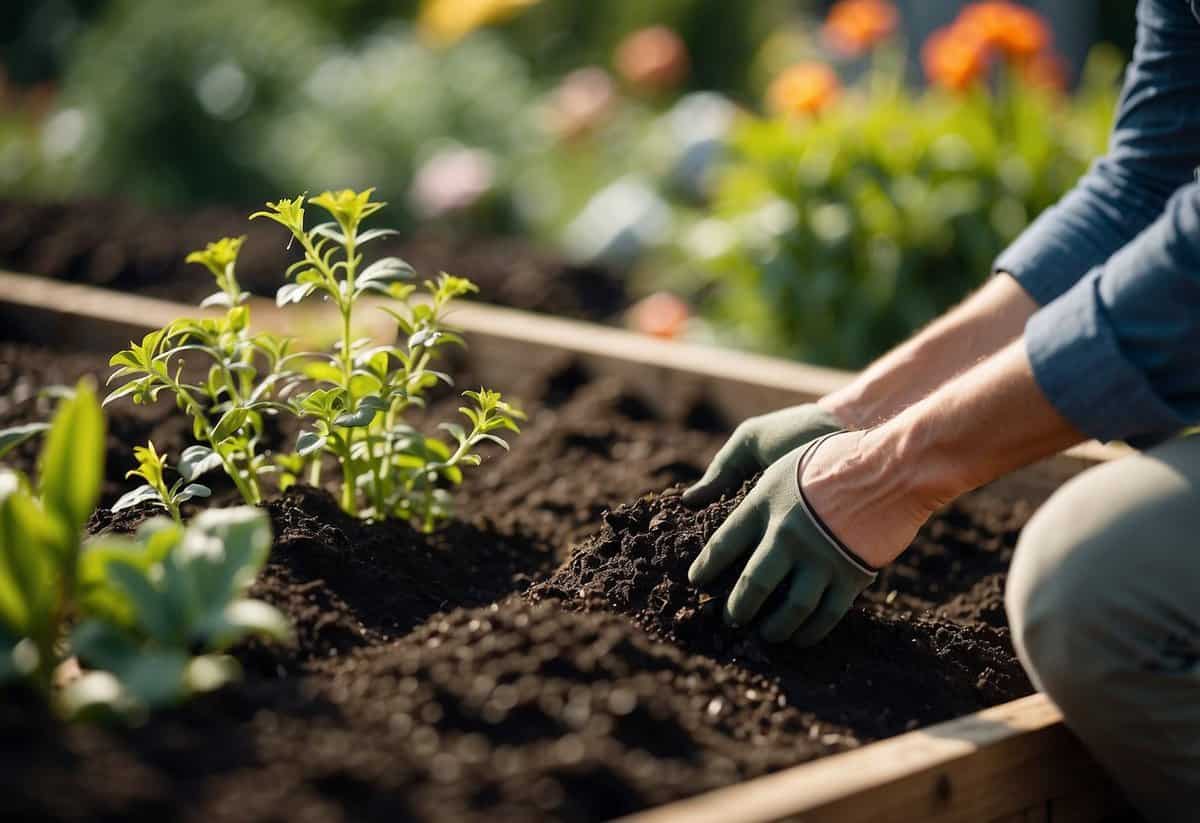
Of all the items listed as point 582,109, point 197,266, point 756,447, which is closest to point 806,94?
point 582,109

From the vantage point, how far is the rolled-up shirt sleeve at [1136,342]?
4.65 ft

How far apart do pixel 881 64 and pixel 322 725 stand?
3849 millimetres

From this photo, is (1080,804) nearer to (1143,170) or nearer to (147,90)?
(1143,170)

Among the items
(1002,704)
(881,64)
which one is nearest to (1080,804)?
(1002,704)

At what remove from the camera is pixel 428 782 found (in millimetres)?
1212

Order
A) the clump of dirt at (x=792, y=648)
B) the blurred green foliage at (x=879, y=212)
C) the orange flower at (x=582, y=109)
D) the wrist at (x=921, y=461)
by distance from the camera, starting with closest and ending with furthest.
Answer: the wrist at (x=921, y=461)
the clump of dirt at (x=792, y=648)
the blurred green foliage at (x=879, y=212)
the orange flower at (x=582, y=109)

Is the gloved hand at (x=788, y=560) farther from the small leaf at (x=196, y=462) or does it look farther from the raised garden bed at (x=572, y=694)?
the small leaf at (x=196, y=462)

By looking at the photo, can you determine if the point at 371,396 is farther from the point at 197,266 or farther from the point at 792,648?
the point at 197,266

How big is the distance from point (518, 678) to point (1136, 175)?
134 centimetres

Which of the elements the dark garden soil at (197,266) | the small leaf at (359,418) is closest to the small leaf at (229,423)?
the small leaf at (359,418)

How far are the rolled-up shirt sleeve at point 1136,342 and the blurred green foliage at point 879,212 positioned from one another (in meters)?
2.01

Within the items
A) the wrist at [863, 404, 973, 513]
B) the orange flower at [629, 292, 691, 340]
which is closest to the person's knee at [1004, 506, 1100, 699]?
the wrist at [863, 404, 973, 513]

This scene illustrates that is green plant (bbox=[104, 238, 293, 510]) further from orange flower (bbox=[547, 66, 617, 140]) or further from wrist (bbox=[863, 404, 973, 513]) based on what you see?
orange flower (bbox=[547, 66, 617, 140])

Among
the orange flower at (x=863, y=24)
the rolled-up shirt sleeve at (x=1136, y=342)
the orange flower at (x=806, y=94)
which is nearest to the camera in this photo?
the rolled-up shirt sleeve at (x=1136, y=342)
